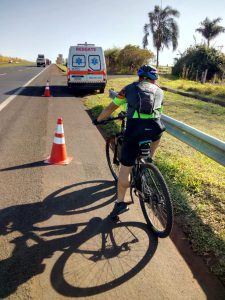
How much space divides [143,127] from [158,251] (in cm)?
145

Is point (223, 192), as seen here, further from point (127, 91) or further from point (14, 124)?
point (14, 124)

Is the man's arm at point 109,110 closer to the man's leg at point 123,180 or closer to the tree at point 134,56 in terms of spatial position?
the man's leg at point 123,180

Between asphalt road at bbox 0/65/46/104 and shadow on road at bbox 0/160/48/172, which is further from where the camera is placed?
asphalt road at bbox 0/65/46/104

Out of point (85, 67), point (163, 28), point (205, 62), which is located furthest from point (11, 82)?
point (163, 28)

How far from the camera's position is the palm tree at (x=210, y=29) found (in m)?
58.1

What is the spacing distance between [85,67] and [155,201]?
13711mm

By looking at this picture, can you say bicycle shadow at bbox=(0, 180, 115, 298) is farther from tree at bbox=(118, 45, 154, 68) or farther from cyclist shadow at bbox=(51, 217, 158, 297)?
tree at bbox=(118, 45, 154, 68)

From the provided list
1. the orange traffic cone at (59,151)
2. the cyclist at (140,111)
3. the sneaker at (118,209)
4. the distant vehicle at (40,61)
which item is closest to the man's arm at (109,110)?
the cyclist at (140,111)

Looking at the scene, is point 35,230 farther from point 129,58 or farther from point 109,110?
point 129,58

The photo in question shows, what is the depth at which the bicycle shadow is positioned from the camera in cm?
301

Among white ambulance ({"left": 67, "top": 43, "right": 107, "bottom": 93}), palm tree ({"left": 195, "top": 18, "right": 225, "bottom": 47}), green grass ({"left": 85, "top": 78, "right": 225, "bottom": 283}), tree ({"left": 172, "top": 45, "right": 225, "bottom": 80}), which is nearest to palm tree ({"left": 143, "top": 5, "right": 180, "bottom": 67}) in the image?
palm tree ({"left": 195, "top": 18, "right": 225, "bottom": 47})

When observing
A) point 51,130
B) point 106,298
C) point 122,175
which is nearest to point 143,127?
point 122,175

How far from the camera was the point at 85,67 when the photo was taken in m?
16.4

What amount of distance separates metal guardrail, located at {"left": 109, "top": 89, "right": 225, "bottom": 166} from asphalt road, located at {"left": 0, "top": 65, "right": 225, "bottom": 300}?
1.31m
